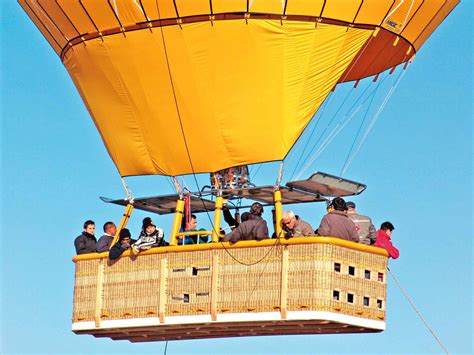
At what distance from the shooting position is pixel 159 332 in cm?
3753

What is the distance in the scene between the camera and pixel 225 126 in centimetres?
3662

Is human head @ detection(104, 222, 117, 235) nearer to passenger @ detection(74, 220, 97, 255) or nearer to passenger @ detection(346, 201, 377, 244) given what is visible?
passenger @ detection(74, 220, 97, 255)

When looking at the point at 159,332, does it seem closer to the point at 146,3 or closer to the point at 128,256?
the point at 128,256

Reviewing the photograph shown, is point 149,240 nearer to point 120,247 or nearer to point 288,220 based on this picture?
point 120,247

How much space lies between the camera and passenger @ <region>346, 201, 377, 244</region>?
35.9 meters

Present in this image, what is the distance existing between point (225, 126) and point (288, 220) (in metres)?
2.14

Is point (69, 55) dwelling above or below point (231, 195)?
above

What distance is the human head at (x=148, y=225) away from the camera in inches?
1455

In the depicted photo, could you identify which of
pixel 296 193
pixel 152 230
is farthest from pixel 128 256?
pixel 296 193

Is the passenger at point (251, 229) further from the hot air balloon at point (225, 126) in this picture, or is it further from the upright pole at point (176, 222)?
the upright pole at point (176, 222)

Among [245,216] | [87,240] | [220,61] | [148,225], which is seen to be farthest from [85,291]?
[220,61]

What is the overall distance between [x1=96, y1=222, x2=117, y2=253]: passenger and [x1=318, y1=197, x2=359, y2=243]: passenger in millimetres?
4209

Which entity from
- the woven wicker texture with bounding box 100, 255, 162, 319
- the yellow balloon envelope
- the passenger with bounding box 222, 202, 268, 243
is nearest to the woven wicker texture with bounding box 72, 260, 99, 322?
the woven wicker texture with bounding box 100, 255, 162, 319

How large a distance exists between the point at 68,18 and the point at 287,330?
642 centimetres
